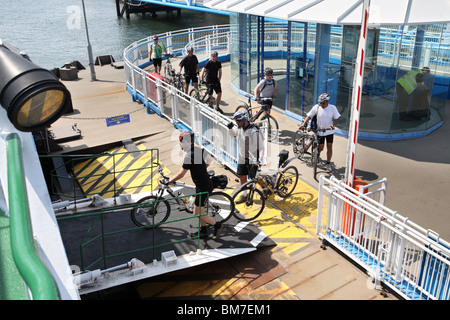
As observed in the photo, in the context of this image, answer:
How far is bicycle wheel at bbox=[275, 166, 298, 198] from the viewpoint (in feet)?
27.9

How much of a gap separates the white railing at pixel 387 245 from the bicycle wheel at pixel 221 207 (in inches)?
60.5

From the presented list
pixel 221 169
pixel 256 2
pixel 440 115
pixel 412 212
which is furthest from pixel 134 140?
pixel 440 115

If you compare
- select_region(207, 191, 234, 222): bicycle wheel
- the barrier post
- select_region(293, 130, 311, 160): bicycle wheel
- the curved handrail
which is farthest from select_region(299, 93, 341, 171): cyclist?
the curved handrail

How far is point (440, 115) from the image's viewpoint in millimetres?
12367

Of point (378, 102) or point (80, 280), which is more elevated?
point (378, 102)

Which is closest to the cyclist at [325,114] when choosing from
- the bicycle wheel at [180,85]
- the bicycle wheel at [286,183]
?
the bicycle wheel at [286,183]

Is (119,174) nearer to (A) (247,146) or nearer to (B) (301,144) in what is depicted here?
(A) (247,146)

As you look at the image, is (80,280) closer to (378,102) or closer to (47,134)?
(47,134)

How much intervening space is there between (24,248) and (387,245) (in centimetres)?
530

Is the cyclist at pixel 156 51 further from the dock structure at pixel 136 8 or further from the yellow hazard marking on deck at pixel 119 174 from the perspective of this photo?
the dock structure at pixel 136 8

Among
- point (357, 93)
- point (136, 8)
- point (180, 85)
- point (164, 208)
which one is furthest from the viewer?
point (136, 8)

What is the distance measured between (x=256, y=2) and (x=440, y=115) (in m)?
6.24

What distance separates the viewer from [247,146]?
8.21 metres

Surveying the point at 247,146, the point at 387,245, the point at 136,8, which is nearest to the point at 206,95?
the point at 247,146
